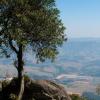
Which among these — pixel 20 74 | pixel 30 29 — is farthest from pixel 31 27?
pixel 20 74

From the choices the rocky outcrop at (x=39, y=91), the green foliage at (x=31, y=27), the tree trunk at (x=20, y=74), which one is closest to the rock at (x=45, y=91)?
the rocky outcrop at (x=39, y=91)

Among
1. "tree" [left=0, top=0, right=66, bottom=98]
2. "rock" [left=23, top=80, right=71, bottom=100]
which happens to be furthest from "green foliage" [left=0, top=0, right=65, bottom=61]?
"rock" [left=23, top=80, right=71, bottom=100]

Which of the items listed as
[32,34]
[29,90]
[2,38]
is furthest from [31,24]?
[29,90]

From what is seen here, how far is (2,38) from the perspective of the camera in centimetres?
4616

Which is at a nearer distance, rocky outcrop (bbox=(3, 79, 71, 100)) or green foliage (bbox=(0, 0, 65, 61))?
green foliage (bbox=(0, 0, 65, 61))

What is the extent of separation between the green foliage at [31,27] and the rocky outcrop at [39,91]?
4.56 meters

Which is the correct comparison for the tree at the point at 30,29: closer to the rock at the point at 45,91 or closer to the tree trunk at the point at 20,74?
the tree trunk at the point at 20,74

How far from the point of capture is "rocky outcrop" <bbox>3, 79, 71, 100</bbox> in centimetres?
5059

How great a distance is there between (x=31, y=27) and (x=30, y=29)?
347 mm

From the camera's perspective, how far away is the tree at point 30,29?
44.6 m

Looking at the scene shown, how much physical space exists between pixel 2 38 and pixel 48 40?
6821mm

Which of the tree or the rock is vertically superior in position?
the tree

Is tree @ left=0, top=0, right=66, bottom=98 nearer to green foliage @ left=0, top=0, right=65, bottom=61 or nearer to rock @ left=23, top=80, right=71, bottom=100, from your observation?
green foliage @ left=0, top=0, right=65, bottom=61

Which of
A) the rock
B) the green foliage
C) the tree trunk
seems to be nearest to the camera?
the green foliage
